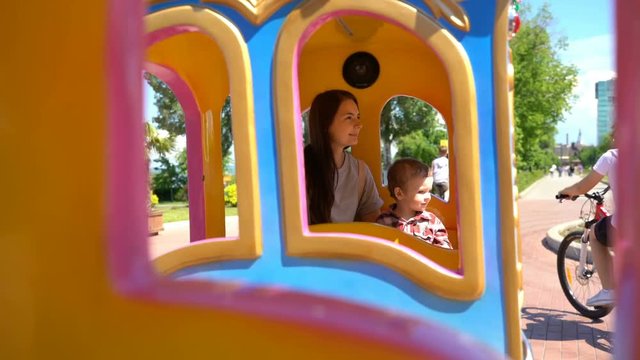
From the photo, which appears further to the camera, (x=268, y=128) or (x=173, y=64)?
(x=173, y=64)

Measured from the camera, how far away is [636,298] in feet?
2.50

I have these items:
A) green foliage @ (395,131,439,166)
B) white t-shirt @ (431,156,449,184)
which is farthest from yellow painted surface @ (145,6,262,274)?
green foliage @ (395,131,439,166)

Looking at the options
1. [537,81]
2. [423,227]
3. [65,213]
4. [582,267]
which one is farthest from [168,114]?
[65,213]

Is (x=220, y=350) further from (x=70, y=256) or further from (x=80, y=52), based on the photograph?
(x=80, y=52)

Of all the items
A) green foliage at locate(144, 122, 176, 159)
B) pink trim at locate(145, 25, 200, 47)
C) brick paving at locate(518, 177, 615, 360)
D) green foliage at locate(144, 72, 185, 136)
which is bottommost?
brick paving at locate(518, 177, 615, 360)

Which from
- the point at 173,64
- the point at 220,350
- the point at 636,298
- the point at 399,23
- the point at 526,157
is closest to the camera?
the point at 636,298

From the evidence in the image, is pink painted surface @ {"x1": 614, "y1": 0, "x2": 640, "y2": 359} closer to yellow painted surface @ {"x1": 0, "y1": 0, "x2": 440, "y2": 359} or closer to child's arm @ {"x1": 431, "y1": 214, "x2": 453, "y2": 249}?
yellow painted surface @ {"x1": 0, "y1": 0, "x2": 440, "y2": 359}

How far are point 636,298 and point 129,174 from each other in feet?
→ 2.79

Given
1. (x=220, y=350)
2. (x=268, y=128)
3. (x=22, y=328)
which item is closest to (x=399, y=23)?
(x=268, y=128)

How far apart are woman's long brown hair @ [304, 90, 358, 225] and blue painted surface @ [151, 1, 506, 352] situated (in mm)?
703

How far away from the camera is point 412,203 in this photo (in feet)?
10.0

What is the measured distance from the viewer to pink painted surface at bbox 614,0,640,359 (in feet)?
2.46

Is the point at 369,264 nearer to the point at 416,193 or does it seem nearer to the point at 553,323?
the point at 416,193

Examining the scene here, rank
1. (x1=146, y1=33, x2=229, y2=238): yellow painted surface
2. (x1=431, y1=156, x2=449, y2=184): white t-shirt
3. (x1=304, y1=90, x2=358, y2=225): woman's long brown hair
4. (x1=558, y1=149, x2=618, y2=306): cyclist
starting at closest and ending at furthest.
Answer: (x1=304, y1=90, x2=358, y2=225): woman's long brown hair → (x1=146, y1=33, x2=229, y2=238): yellow painted surface → (x1=558, y1=149, x2=618, y2=306): cyclist → (x1=431, y1=156, x2=449, y2=184): white t-shirt
